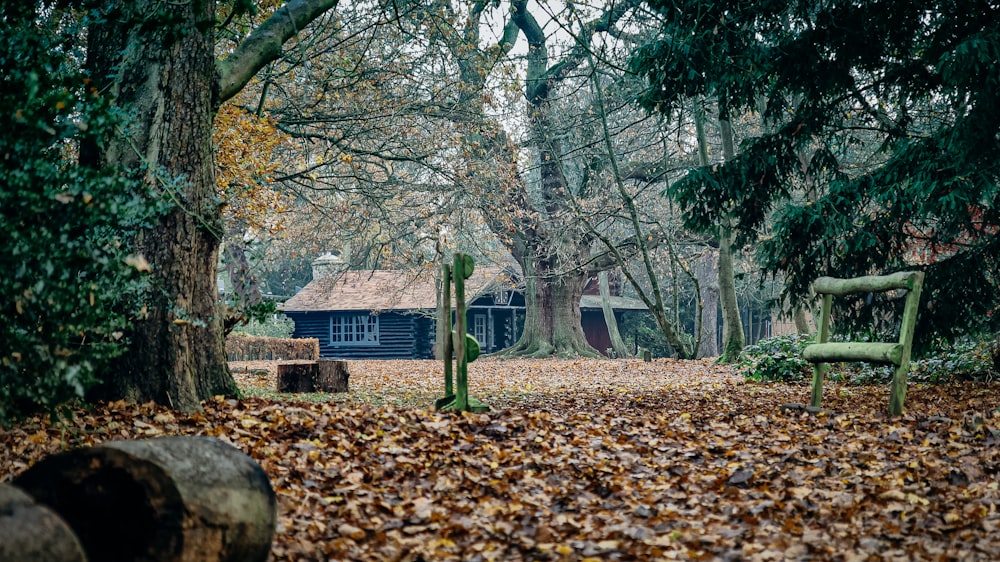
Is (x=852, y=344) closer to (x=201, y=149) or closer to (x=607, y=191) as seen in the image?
(x=201, y=149)

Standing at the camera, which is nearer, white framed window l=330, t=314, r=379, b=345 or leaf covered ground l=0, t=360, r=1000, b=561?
leaf covered ground l=0, t=360, r=1000, b=561

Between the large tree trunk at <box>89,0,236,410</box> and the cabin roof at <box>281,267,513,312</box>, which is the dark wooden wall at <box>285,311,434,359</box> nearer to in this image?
the cabin roof at <box>281,267,513,312</box>

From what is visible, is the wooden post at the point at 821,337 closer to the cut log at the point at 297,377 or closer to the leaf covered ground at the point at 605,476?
the leaf covered ground at the point at 605,476

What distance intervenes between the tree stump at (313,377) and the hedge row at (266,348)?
1475cm

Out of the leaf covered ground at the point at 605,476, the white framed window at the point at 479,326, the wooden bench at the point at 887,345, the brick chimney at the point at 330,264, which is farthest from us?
the white framed window at the point at 479,326

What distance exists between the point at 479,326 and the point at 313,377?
90.1 ft

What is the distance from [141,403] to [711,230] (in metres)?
7.78

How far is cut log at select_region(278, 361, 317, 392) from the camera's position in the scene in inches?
448

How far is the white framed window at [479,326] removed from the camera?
38.7m

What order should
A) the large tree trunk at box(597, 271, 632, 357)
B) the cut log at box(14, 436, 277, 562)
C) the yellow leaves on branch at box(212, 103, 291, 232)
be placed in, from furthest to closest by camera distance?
the large tree trunk at box(597, 271, 632, 357), the yellow leaves on branch at box(212, 103, 291, 232), the cut log at box(14, 436, 277, 562)

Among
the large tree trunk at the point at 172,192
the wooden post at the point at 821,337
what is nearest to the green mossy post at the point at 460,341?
the large tree trunk at the point at 172,192

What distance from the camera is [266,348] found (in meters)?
27.8

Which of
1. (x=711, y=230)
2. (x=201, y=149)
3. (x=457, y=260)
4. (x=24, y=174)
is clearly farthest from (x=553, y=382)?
(x=24, y=174)

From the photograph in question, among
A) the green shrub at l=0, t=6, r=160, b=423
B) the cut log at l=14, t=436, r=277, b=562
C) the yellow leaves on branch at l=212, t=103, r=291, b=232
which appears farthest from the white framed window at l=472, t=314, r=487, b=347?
the cut log at l=14, t=436, r=277, b=562
